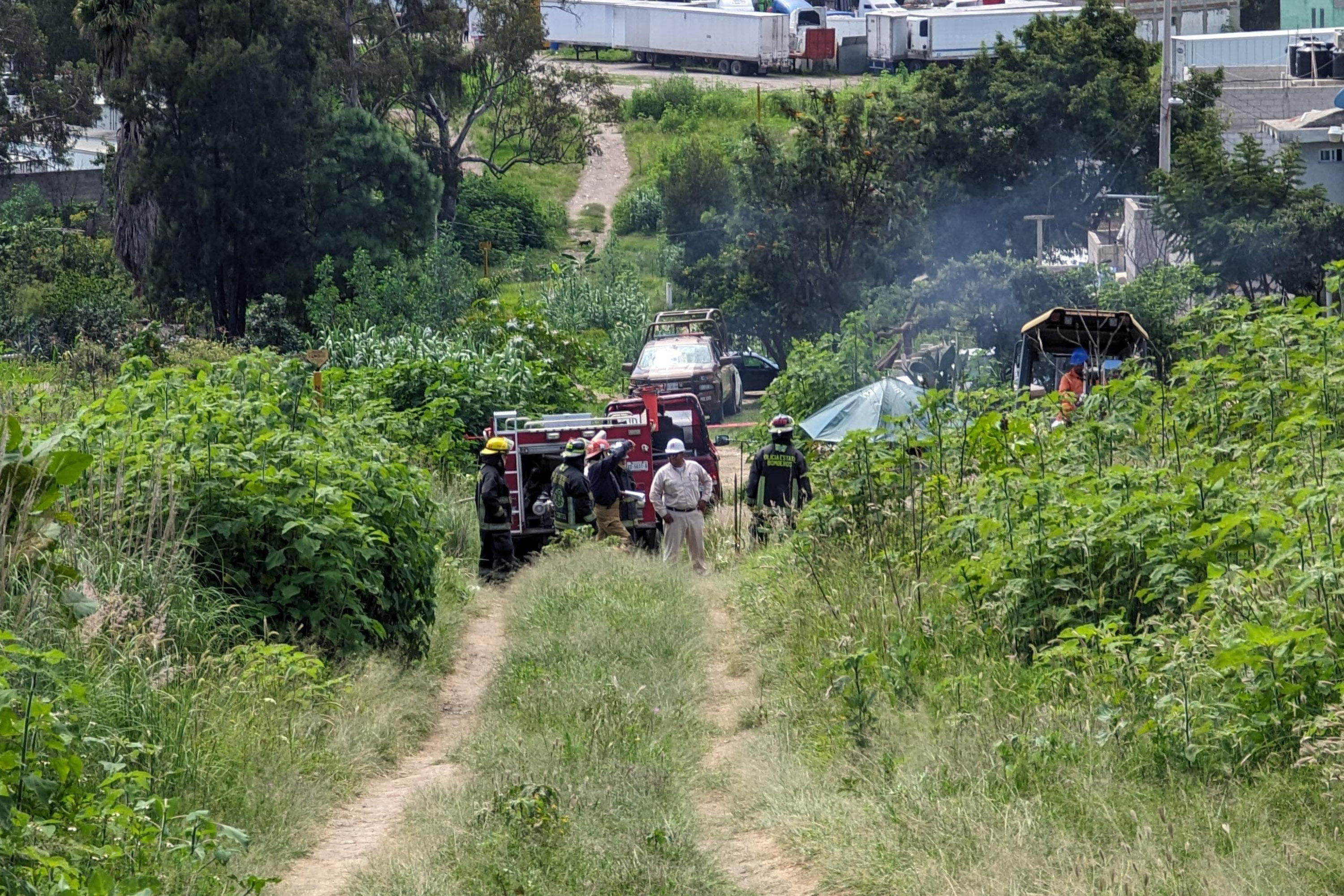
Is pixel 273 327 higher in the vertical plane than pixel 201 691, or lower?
lower

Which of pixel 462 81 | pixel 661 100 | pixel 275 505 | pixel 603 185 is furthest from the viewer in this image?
pixel 661 100

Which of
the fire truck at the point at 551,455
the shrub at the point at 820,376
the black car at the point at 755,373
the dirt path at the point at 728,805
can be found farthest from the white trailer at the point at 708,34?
the dirt path at the point at 728,805

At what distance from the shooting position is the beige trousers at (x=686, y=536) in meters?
14.8

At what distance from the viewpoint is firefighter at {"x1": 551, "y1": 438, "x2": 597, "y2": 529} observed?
48.5 ft

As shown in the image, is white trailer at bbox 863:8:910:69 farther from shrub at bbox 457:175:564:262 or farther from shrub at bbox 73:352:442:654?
shrub at bbox 73:352:442:654

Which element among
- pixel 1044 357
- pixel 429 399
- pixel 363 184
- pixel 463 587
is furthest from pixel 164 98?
pixel 463 587

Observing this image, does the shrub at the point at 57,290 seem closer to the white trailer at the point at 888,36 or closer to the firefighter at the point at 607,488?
the firefighter at the point at 607,488

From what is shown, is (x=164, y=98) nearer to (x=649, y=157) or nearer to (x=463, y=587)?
(x=463, y=587)

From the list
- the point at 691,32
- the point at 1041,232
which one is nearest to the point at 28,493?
the point at 1041,232

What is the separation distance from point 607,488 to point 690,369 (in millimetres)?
13992

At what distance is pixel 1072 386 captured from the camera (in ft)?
60.7

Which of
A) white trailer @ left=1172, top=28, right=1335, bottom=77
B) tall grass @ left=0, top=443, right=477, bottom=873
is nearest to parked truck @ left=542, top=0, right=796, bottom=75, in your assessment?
white trailer @ left=1172, top=28, right=1335, bottom=77

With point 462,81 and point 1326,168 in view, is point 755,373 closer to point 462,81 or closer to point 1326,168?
point 1326,168

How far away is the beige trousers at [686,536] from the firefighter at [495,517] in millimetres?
1438
